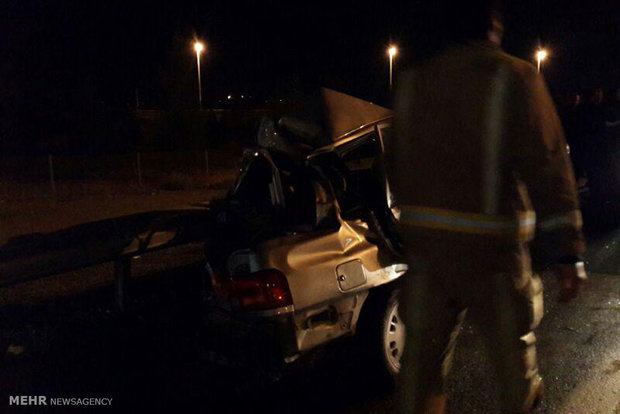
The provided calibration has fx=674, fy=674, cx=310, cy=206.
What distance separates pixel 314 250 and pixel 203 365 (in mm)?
1538

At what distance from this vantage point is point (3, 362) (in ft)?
16.9

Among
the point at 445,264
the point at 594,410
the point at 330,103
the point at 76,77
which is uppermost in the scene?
the point at 76,77

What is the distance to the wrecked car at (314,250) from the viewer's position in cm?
390

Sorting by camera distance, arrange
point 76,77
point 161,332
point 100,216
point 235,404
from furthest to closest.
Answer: point 76,77 < point 100,216 < point 161,332 < point 235,404

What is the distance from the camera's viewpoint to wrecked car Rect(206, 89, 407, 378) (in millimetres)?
3904

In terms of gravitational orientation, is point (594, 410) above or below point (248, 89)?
below

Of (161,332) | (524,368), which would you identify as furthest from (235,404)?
(524,368)

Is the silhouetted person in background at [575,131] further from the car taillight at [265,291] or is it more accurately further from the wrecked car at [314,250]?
the car taillight at [265,291]

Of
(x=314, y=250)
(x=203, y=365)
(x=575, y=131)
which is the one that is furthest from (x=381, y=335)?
(x=575, y=131)

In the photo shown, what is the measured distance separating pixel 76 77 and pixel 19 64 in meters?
2.98

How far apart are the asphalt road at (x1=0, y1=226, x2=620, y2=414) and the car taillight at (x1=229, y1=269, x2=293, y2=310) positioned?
1.63ft

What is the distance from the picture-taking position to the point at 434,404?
8.51 ft

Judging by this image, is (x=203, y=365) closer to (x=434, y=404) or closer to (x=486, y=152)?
(x=434, y=404)

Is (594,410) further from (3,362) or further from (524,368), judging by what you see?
(3,362)
